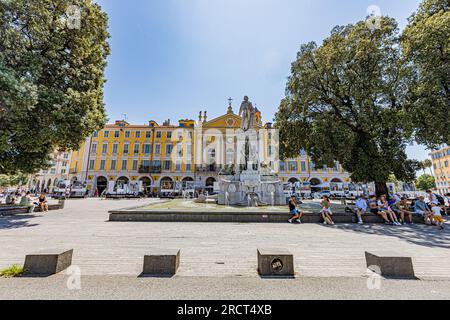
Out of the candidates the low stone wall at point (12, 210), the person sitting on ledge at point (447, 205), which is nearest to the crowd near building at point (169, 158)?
the person sitting on ledge at point (447, 205)

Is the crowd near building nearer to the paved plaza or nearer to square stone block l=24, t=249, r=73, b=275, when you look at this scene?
the paved plaza

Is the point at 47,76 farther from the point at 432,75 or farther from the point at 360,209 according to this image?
the point at 432,75

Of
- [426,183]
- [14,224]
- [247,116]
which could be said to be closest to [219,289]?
[14,224]

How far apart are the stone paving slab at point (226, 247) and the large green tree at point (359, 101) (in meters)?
7.24

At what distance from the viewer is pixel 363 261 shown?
15.6 ft

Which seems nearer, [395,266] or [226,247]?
[395,266]

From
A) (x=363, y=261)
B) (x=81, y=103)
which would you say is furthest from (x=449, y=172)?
(x=81, y=103)

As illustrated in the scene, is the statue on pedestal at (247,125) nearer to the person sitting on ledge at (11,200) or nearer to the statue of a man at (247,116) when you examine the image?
the statue of a man at (247,116)

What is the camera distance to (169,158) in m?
45.0

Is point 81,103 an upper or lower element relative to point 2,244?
upper

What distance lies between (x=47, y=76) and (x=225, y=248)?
41.6 ft
